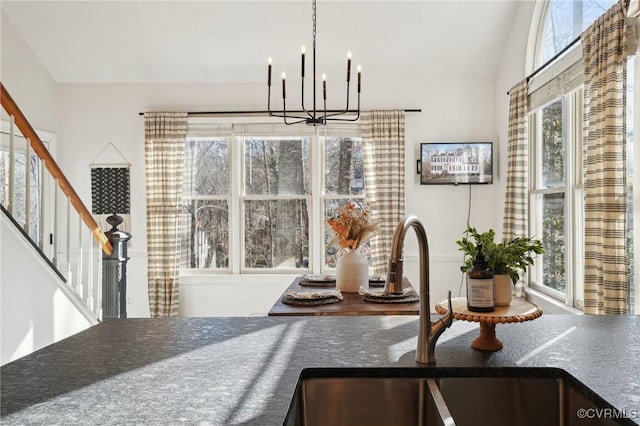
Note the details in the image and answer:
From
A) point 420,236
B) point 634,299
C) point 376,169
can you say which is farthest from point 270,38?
point 420,236

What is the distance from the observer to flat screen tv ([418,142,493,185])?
184 inches

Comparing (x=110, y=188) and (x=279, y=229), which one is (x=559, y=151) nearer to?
(x=279, y=229)

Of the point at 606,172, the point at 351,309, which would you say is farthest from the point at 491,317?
the point at 606,172

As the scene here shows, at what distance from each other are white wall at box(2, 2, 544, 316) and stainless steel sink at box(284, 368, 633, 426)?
12.1 ft

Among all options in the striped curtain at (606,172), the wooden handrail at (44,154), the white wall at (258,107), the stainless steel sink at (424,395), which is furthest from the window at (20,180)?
the striped curtain at (606,172)

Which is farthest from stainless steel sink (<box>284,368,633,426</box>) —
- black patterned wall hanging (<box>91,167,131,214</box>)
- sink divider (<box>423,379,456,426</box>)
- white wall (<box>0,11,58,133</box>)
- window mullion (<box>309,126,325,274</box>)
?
white wall (<box>0,11,58,133</box>)

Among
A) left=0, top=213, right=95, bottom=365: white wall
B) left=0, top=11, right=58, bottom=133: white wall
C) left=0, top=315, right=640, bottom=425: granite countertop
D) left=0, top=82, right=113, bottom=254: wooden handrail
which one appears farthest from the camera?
left=0, top=11, right=58, bottom=133: white wall

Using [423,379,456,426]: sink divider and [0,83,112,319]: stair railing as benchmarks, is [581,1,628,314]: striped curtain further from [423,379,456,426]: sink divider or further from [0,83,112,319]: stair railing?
[0,83,112,319]: stair railing

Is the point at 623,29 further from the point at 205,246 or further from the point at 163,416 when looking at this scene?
the point at 205,246

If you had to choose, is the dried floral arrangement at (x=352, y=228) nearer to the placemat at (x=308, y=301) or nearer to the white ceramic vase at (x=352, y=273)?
the white ceramic vase at (x=352, y=273)

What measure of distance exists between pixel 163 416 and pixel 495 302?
87 cm

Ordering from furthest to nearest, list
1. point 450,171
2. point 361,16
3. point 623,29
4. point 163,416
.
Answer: point 450,171 → point 361,16 → point 623,29 → point 163,416

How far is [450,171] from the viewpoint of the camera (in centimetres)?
473

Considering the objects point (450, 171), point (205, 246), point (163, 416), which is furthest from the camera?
point (205, 246)
